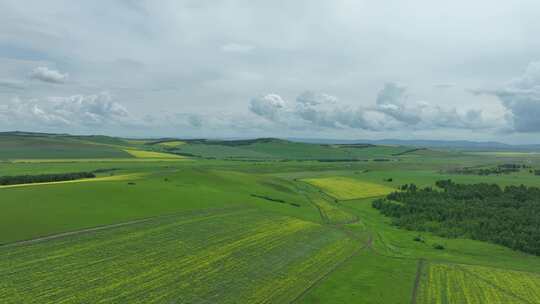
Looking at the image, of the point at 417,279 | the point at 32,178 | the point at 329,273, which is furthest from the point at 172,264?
the point at 32,178

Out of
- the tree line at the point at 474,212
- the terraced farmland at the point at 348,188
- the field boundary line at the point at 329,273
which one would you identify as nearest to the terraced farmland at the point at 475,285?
the field boundary line at the point at 329,273

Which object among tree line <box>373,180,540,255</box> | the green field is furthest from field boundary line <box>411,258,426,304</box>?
tree line <box>373,180,540,255</box>

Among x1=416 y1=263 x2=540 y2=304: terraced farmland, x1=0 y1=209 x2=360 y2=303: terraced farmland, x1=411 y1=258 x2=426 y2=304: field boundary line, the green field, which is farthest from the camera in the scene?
x1=411 y1=258 x2=426 y2=304: field boundary line

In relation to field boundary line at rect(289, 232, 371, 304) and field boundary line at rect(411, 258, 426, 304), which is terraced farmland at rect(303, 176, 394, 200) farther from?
field boundary line at rect(411, 258, 426, 304)

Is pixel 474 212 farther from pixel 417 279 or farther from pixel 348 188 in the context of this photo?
pixel 417 279

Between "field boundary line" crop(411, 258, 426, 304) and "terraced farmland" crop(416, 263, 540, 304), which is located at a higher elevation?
"terraced farmland" crop(416, 263, 540, 304)

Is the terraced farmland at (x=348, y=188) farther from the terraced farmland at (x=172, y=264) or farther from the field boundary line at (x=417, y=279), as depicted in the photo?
the field boundary line at (x=417, y=279)
